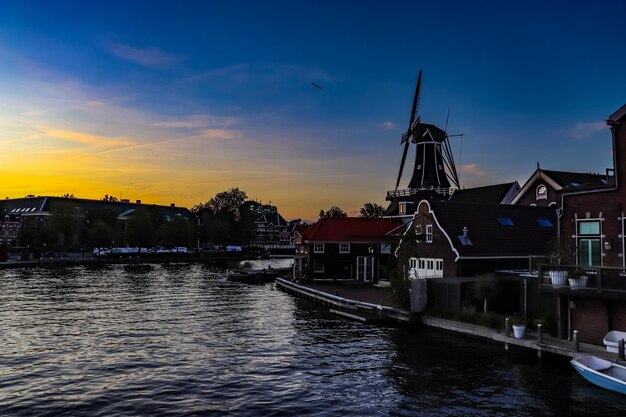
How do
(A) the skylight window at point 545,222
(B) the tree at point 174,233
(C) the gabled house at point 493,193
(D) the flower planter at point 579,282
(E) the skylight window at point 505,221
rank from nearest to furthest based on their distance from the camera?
(D) the flower planter at point 579,282 → (E) the skylight window at point 505,221 → (A) the skylight window at point 545,222 → (C) the gabled house at point 493,193 → (B) the tree at point 174,233

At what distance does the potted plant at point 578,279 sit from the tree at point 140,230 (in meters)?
142

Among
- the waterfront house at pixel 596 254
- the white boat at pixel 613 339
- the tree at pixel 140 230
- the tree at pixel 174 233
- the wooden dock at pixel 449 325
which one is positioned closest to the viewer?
the white boat at pixel 613 339

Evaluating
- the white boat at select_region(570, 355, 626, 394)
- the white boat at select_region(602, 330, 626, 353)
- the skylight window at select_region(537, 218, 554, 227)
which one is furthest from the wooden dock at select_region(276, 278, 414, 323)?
the skylight window at select_region(537, 218, 554, 227)

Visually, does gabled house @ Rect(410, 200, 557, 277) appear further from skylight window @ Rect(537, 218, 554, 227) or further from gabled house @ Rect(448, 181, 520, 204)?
gabled house @ Rect(448, 181, 520, 204)

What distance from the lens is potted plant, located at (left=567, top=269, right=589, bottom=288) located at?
2809 cm

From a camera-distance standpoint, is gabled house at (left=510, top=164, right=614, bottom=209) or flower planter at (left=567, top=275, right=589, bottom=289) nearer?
flower planter at (left=567, top=275, right=589, bottom=289)

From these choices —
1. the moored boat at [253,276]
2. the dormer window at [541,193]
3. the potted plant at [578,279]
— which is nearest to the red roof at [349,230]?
the dormer window at [541,193]

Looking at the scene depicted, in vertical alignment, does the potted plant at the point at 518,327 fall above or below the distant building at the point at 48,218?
below

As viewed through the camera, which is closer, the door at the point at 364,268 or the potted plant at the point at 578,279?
the potted plant at the point at 578,279

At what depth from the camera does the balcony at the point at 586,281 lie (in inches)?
1061

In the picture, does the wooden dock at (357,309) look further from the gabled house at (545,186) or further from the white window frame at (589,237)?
the gabled house at (545,186)

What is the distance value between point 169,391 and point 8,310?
110 feet

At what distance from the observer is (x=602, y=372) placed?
24.2 m

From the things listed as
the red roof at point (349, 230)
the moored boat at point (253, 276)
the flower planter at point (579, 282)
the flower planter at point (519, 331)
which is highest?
the red roof at point (349, 230)
